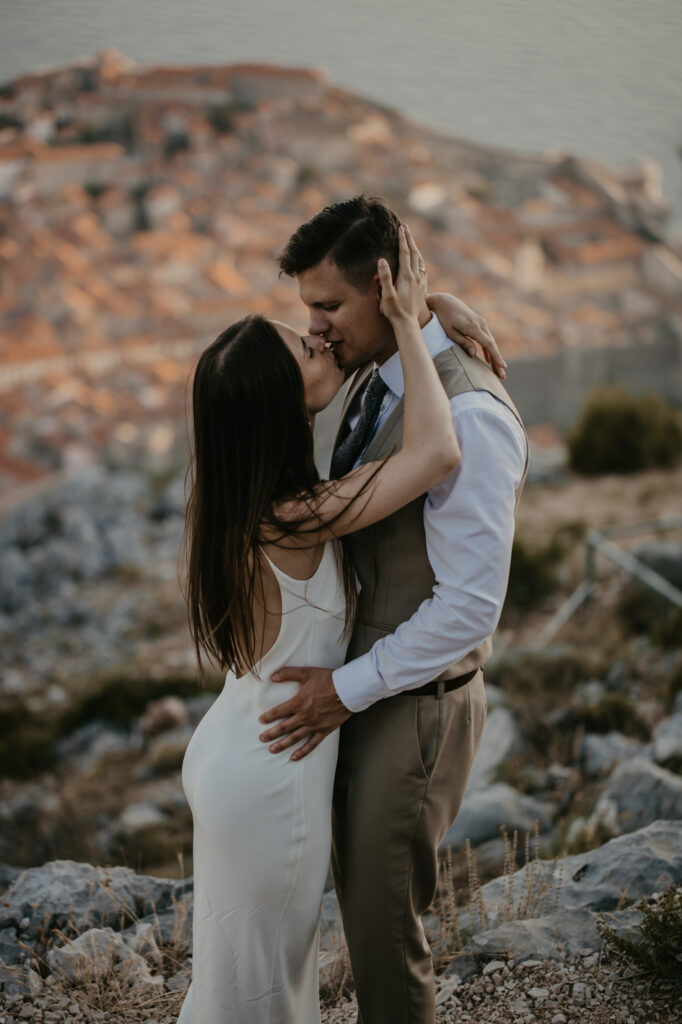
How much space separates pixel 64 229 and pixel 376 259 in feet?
135

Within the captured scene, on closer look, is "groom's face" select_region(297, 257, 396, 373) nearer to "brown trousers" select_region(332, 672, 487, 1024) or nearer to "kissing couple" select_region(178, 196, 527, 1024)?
"kissing couple" select_region(178, 196, 527, 1024)

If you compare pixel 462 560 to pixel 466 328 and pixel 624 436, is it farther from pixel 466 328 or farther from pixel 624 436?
pixel 624 436

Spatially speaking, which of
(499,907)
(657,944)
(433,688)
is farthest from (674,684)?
(433,688)

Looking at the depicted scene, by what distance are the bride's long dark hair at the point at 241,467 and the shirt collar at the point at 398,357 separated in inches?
6.0

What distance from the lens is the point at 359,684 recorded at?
1150 mm

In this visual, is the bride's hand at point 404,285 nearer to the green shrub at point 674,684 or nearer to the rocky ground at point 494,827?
the rocky ground at point 494,827

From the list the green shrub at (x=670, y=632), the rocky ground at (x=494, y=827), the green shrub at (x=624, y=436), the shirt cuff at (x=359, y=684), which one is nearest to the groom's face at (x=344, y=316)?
the shirt cuff at (x=359, y=684)

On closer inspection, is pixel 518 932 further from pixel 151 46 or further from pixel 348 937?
pixel 151 46

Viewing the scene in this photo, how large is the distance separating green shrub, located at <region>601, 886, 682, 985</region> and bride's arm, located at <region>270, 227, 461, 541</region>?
85 cm

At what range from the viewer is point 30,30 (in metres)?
33.1

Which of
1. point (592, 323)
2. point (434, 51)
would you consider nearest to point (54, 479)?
point (592, 323)

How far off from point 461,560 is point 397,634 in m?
0.13

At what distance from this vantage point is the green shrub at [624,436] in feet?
33.6

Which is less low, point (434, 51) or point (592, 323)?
point (434, 51)
